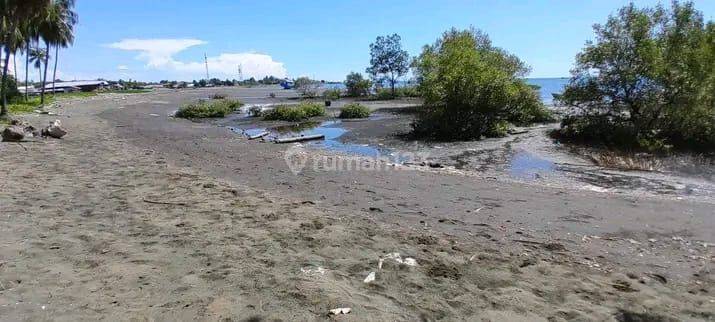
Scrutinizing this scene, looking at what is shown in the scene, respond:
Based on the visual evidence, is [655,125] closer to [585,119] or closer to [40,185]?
[585,119]

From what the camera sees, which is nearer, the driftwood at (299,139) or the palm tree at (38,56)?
the driftwood at (299,139)

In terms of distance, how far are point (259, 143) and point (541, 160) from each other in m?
10.4

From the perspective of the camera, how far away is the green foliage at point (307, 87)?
223 ft

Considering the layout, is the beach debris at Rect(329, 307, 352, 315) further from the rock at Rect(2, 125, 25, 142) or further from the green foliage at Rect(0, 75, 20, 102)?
the green foliage at Rect(0, 75, 20, 102)

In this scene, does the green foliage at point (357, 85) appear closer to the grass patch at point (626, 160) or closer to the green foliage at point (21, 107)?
the green foliage at point (21, 107)

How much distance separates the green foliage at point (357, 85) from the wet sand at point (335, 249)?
60.4 meters

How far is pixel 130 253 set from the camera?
548 cm

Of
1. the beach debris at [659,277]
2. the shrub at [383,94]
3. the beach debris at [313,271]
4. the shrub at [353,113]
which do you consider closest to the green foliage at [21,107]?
the shrub at [353,113]

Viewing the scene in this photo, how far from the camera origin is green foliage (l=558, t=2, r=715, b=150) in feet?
60.3

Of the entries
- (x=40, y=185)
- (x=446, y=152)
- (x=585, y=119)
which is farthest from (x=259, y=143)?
(x=585, y=119)

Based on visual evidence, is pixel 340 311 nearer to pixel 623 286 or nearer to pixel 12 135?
pixel 623 286

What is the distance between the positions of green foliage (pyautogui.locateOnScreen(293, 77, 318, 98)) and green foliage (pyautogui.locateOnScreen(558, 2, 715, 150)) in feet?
163

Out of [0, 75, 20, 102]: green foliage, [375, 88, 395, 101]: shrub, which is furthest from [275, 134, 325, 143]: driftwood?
[375, 88, 395, 101]: shrub

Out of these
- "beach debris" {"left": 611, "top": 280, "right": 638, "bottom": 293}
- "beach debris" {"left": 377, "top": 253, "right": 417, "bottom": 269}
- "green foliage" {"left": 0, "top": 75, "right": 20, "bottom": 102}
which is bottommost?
"beach debris" {"left": 611, "top": 280, "right": 638, "bottom": 293}
